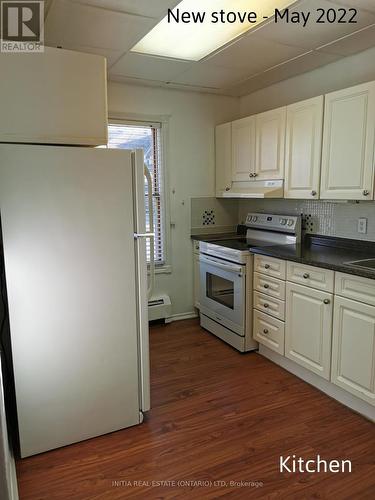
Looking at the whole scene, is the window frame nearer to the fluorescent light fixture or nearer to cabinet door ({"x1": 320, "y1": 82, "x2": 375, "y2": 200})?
the fluorescent light fixture

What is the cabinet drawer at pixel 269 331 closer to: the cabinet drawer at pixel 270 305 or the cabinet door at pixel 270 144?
the cabinet drawer at pixel 270 305

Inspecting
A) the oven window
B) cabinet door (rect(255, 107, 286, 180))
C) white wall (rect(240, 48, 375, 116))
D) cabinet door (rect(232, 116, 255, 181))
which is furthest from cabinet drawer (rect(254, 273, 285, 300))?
white wall (rect(240, 48, 375, 116))

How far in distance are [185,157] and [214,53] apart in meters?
1.27

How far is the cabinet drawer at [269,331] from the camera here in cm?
285

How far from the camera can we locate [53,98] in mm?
1880

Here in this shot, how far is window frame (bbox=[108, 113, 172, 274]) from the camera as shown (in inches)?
140

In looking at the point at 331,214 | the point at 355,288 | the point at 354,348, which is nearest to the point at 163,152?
the point at 331,214

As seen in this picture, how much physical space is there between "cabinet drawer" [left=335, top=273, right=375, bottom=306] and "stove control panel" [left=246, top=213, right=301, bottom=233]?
100 centimetres

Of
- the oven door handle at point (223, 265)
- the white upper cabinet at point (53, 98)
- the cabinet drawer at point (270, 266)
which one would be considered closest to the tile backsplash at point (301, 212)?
the oven door handle at point (223, 265)

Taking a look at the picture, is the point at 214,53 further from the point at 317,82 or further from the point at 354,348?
the point at 354,348

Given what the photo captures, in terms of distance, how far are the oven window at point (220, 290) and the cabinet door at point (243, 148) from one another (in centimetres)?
100

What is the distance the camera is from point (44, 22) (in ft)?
7.17

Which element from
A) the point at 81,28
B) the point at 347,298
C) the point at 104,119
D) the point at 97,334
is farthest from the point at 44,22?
the point at 347,298

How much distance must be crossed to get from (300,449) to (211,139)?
3.03 metres
